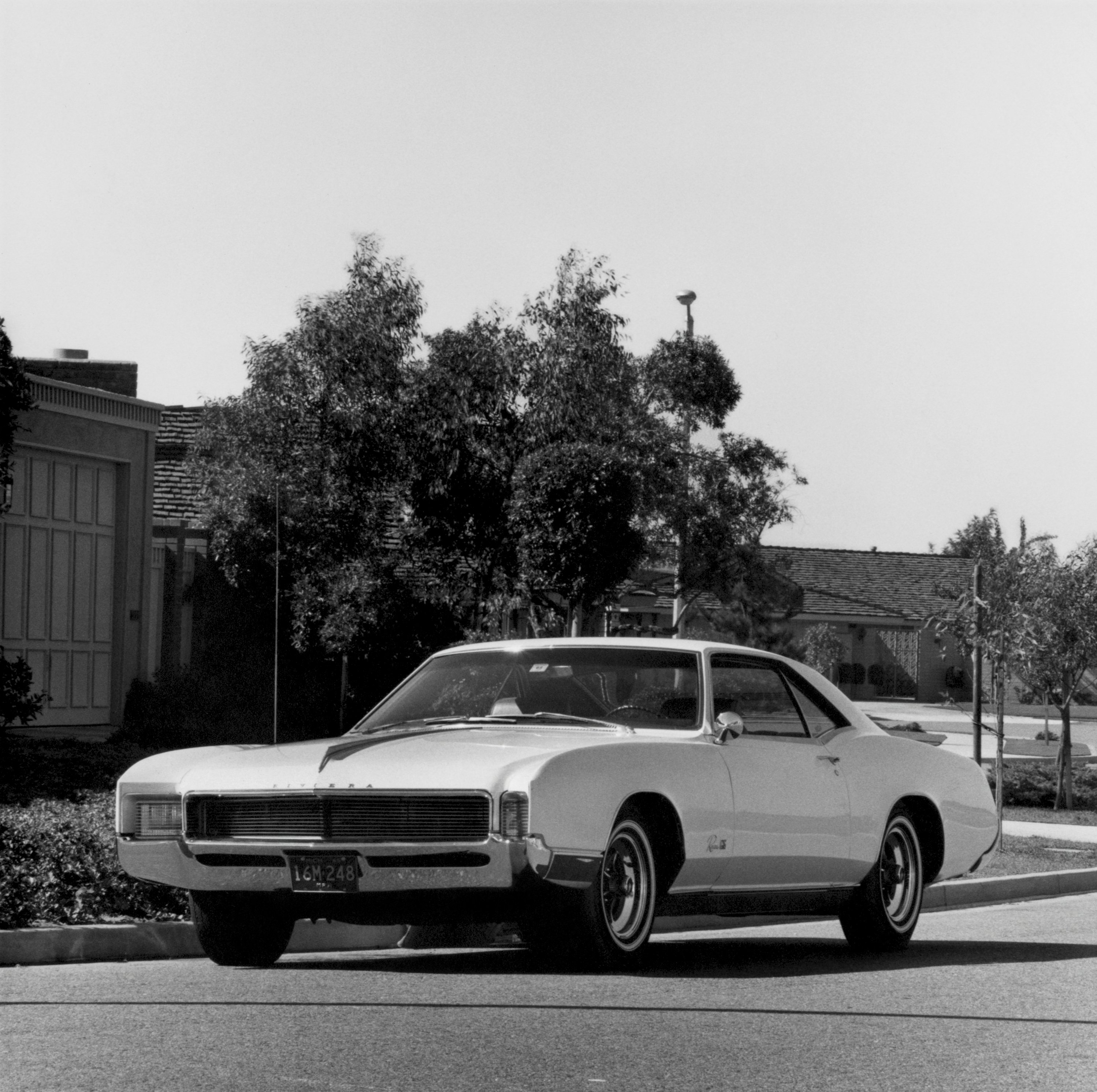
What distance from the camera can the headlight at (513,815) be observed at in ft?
24.0

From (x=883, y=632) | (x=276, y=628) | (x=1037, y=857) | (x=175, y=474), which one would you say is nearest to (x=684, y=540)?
(x=175, y=474)

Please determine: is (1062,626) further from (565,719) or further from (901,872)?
(565,719)

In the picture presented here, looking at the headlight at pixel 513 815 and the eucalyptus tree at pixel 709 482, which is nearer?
the headlight at pixel 513 815

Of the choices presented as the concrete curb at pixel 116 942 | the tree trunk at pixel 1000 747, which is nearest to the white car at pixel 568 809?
the concrete curb at pixel 116 942

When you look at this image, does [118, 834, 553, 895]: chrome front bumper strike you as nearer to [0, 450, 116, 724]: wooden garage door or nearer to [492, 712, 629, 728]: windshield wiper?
[492, 712, 629, 728]: windshield wiper

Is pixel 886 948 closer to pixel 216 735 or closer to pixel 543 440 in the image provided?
pixel 543 440

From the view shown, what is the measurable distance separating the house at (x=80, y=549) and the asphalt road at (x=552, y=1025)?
40.7ft

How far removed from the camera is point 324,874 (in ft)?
24.7

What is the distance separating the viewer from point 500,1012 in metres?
6.75

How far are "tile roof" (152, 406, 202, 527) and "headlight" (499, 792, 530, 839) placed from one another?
15931 millimetres

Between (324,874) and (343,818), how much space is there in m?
0.24

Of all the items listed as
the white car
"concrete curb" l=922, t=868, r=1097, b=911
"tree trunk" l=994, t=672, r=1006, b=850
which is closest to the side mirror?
the white car

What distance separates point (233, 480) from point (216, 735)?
122 inches

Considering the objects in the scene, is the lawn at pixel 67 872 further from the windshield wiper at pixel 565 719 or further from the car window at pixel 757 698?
the car window at pixel 757 698
